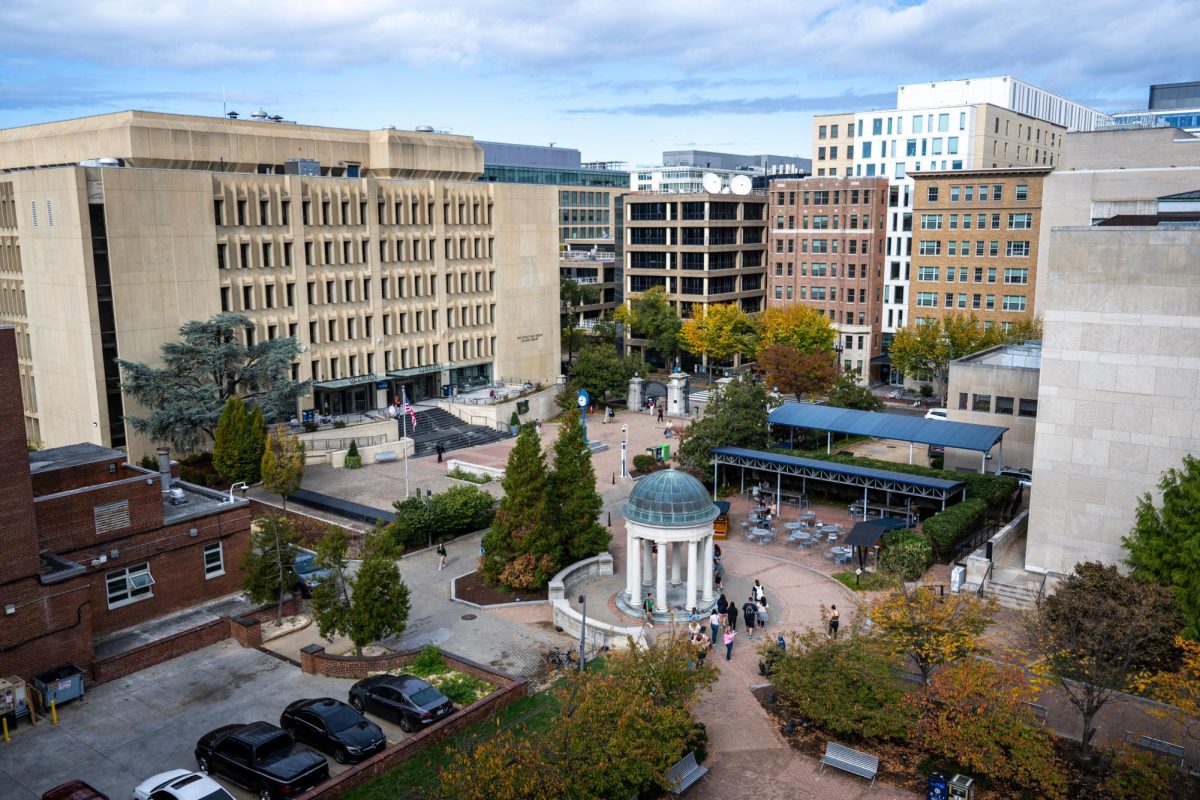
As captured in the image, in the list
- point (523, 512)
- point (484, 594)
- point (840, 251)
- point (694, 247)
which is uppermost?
point (694, 247)

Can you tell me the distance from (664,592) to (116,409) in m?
38.3

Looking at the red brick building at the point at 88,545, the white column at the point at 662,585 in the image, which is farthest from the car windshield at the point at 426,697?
the red brick building at the point at 88,545

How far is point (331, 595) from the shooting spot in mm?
32188

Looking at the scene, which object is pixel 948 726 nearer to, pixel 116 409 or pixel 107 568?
pixel 107 568

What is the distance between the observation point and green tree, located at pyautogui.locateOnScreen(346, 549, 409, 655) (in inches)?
1236

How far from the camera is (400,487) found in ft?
185

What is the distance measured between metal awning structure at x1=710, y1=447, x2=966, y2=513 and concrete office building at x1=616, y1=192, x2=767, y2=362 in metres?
46.0

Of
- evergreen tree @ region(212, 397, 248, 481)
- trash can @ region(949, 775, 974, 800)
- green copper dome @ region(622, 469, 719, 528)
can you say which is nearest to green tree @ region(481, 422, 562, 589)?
green copper dome @ region(622, 469, 719, 528)

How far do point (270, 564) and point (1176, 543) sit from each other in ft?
105

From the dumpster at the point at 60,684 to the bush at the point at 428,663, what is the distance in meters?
10.2

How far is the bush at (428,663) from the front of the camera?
1258 inches

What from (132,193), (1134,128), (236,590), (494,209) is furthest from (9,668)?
(1134,128)

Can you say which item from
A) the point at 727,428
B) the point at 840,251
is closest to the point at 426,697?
the point at 727,428

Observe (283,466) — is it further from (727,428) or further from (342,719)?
(342,719)
